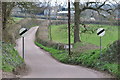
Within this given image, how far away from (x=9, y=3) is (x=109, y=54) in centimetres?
1197

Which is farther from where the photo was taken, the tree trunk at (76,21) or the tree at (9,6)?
the tree trunk at (76,21)

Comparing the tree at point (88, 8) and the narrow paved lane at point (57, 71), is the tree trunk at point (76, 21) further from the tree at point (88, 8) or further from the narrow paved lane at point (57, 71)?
the narrow paved lane at point (57, 71)

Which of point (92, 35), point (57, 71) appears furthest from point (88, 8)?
point (57, 71)

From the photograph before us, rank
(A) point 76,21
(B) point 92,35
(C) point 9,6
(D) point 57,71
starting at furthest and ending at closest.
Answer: (B) point 92,35, (A) point 76,21, (C) point 9,6, (D) point 57,71

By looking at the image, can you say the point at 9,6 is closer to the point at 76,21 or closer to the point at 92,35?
the point at 76,21

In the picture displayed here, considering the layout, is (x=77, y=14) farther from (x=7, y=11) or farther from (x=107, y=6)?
(x=7, y=11)

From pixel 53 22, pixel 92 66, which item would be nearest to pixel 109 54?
pixel 92 66

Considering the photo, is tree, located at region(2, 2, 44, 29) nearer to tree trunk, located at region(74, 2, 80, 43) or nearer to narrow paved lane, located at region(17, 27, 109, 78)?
tree trunk, located at region(74, 2, 80, 43)

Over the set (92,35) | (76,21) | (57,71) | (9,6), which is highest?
(9,6)

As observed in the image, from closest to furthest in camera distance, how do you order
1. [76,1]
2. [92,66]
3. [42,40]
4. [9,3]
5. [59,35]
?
[92,66], [9,3], [76,1], [42,40], [59,35]

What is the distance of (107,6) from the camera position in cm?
2839

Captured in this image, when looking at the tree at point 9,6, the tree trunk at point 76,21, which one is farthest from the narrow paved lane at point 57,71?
the tree trunk at point 76,21

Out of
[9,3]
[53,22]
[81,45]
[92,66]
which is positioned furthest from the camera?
[53,22]

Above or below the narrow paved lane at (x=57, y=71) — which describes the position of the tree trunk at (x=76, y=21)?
above
